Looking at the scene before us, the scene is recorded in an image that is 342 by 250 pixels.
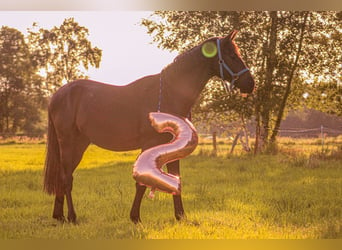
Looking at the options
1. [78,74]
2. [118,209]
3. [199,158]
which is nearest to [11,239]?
[118,209]

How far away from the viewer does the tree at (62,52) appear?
5.88 meters

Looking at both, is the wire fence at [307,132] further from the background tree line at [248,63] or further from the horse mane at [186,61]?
the horse mane at [186,61]

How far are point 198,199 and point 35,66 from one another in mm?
3800

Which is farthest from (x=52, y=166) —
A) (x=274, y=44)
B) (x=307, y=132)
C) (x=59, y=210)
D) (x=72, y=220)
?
(x=307, y=132)

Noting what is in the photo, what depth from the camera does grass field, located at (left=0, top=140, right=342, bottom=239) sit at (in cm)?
420

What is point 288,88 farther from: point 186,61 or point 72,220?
point 72,220

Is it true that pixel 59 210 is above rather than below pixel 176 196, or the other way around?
below

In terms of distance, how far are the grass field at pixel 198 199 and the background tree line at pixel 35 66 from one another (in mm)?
660

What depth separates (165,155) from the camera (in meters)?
4.12

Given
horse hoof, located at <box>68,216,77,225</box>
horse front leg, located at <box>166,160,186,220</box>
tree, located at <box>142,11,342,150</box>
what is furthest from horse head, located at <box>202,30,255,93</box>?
tree, located at <box>142,11,342,150</box>

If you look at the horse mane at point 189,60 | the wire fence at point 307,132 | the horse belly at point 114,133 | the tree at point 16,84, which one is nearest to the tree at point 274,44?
the wire fence at point 307,132

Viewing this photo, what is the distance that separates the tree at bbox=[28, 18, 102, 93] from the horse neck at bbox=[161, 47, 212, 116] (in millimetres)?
1733

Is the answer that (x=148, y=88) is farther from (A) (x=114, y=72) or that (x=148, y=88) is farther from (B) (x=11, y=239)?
(B) (x=11, y=239)

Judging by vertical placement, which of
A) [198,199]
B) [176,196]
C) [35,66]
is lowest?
[198,199]
